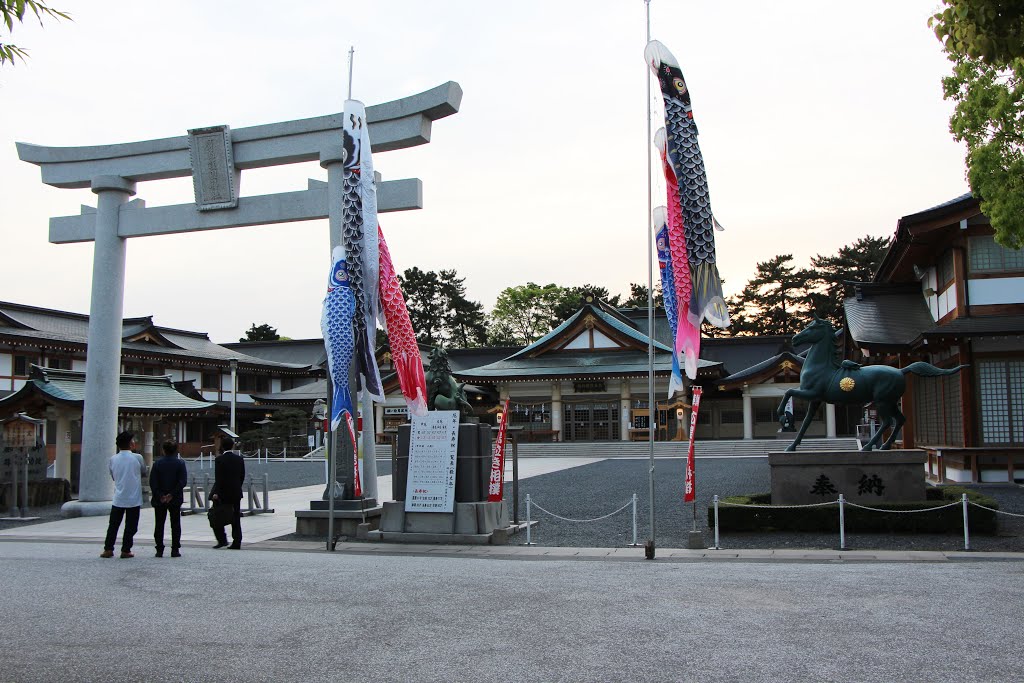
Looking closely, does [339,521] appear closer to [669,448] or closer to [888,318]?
[888,318]

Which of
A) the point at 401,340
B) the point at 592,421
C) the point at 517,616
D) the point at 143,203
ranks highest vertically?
the point at 143,203

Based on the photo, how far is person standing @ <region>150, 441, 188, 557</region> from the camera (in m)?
9.73

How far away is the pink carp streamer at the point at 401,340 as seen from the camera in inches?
436

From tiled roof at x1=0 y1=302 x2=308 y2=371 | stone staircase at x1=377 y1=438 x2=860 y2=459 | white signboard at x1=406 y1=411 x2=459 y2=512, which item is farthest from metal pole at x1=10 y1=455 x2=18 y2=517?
stone staircase at x1=377 y1=438 x2=860 y2=459

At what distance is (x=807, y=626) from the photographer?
234 inches

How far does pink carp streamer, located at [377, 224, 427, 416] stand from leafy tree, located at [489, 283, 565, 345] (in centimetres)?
4582

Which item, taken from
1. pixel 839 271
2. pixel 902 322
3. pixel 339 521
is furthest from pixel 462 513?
pixel 839 271

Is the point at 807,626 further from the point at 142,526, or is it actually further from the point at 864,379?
the point at 142,526

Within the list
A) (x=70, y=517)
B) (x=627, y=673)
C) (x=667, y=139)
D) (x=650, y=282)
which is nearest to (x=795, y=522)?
(x=650, y=282)

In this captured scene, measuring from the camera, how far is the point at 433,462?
11.2 metres

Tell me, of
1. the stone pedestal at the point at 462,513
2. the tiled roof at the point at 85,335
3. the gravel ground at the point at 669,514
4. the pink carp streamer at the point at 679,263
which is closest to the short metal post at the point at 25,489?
the stone pedestal at the point at 462,513

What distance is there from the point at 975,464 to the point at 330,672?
16.4 meters

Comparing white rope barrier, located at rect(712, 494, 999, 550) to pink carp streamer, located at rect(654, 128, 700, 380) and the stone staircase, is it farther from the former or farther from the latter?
the stone staircase

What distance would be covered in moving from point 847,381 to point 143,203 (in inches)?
481
